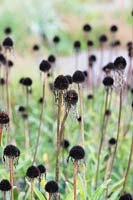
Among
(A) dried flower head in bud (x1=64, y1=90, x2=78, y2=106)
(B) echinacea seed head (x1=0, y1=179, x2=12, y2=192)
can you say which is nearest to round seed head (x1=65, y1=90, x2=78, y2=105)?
(A) dried flower head in bud (x1=64, y1=90, x2=78, y2=106)

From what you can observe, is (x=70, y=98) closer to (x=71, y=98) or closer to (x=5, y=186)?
(x=71, y=98)

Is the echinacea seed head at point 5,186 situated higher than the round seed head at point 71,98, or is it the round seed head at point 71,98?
the round seed head at point 71,98

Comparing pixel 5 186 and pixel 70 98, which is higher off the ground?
pixel 70 98

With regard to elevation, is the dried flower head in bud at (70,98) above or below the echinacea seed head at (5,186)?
above

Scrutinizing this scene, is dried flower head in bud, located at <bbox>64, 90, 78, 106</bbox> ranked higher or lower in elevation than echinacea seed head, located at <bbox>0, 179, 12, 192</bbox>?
higher

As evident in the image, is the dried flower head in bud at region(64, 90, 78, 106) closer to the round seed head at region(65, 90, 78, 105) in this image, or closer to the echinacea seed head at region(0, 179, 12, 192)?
the round seed head at region(65, 90, 78, 105)

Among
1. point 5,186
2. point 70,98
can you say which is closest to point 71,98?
point 70,98

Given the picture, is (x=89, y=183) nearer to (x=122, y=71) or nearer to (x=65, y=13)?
(x=122, y=71)

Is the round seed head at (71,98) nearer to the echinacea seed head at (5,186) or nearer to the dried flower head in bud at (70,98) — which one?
the dried flower head in bud at (70,98)

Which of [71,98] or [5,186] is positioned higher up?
[71,98]

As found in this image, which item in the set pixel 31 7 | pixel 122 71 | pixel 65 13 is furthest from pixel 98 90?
pixel 65 13

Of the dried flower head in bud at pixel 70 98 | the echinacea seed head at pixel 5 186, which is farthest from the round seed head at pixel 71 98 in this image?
the echinacea seed head at pixel 5 186
